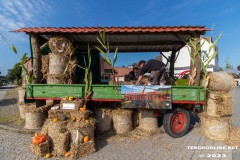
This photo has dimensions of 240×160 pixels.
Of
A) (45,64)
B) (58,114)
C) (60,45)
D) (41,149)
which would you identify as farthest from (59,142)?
(60,45)

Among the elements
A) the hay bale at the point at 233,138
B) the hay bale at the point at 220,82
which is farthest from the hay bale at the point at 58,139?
the hay bale at the point at 220,82

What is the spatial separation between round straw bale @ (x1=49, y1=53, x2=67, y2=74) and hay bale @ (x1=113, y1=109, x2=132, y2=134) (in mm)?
2217

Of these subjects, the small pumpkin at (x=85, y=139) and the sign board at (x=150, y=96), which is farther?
the sign board at (x=150, y=96)

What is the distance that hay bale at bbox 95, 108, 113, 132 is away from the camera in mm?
4996

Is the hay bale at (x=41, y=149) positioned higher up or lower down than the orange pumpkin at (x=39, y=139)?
lower down

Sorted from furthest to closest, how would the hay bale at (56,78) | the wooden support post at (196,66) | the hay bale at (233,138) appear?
the hay bale at (56,78) → the wooden support post at (196,66) → the hay bale at (233,138)

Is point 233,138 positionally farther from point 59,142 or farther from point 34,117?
point 34,117

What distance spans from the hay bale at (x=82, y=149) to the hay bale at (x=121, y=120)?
120 centimetres

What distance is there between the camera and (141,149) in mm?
4043

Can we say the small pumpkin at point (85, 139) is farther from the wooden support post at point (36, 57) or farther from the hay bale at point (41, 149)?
the wooden support post at point (36, 57)

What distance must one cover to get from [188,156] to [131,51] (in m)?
6.19

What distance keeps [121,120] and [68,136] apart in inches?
64.8

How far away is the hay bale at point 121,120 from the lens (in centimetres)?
489

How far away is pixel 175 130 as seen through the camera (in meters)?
4.89
